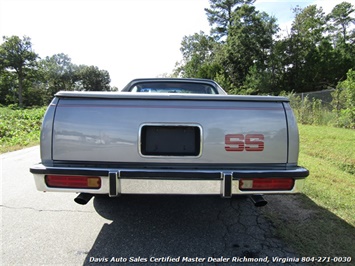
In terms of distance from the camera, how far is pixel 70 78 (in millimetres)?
67500

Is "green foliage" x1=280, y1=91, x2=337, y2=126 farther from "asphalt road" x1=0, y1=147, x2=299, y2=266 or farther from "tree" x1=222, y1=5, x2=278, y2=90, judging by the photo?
"tree" x1=222, y1=5, x2=278, y2=90

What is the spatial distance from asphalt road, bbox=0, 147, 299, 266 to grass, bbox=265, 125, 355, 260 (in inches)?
8.2

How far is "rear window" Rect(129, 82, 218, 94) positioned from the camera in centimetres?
400

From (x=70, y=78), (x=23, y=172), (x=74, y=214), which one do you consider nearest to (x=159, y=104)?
(x=74, y=214)

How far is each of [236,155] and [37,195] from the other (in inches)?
125

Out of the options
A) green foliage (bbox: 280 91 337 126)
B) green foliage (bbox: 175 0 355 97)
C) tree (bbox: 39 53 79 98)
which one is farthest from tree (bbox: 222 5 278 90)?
tree (bbox: 39 53 79 98)

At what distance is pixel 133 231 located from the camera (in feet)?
8.13

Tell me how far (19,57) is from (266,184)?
5872cm

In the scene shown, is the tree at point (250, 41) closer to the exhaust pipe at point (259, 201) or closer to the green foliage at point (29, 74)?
the exhaust pipe at point (259, 201)

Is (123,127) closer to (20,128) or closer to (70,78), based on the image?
(20,128)

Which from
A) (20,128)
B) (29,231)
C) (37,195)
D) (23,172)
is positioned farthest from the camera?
(20,128)

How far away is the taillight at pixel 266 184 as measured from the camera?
6.53ft

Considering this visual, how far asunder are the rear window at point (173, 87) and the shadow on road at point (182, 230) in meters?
1.85

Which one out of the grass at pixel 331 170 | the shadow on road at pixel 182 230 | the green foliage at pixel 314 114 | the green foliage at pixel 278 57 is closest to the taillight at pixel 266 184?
the shadow on road at pixel 182 230
